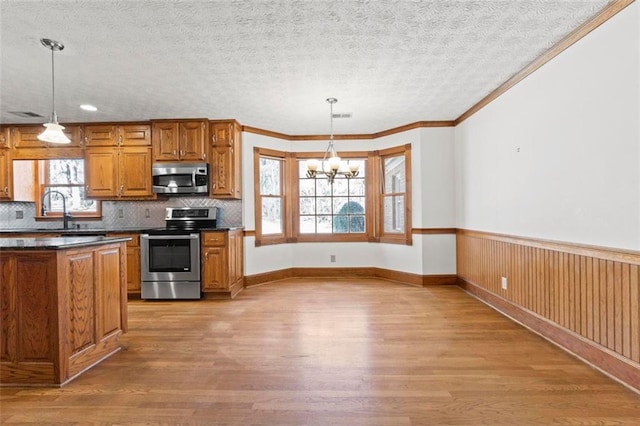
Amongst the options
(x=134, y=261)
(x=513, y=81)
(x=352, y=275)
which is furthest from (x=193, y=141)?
(x=513, y=81)

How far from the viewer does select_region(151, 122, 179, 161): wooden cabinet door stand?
15.9ft

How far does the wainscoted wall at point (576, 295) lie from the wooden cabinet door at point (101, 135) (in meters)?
5.35

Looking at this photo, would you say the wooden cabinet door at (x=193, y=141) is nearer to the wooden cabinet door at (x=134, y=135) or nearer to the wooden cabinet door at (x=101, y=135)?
the wooden cabinet door at (x=134, y=135)

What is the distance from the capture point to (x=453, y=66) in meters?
3.18

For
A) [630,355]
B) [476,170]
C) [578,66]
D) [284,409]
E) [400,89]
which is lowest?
[284,409]

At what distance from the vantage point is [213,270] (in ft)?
14.9

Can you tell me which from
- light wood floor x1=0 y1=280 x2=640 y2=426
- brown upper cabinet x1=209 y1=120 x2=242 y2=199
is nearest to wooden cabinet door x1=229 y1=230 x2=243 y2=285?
brown upper cabinet x1=209 y1=120 x2=242 y2=199

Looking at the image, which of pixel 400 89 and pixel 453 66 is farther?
pixel 400 89

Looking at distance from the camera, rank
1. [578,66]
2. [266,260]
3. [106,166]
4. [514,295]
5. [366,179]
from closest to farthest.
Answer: [578,66] < [514,295] < [106,166] < [266,260] < [366,179]

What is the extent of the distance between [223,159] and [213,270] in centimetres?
158

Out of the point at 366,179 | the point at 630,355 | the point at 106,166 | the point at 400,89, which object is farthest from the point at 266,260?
the point at 630,355

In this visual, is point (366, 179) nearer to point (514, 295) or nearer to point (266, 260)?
point (266, 260)

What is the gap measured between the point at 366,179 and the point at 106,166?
404cm

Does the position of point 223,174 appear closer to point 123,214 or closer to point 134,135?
point 134,135
